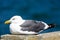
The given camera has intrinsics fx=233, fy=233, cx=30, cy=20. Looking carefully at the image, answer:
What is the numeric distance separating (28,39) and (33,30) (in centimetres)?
15

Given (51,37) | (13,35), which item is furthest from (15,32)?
(51,37)

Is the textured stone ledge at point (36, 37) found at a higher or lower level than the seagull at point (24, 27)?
lower

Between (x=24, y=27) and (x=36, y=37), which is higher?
(x=24, y=27)

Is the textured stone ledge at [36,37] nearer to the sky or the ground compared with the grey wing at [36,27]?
nearer to the ground

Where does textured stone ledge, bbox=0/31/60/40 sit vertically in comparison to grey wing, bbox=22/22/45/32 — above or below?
below

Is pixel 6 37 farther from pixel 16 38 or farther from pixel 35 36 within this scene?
pixel 35 36

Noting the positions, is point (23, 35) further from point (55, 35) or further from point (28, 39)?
point (55, 35)

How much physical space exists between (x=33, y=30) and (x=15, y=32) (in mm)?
224

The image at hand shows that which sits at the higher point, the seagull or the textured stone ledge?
the seagull

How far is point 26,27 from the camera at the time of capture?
2.84 meters

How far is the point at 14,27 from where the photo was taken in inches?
111

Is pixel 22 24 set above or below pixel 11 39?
above

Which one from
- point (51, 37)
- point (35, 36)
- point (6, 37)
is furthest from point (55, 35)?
point (6, 37)

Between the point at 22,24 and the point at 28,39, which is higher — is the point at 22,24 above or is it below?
above
